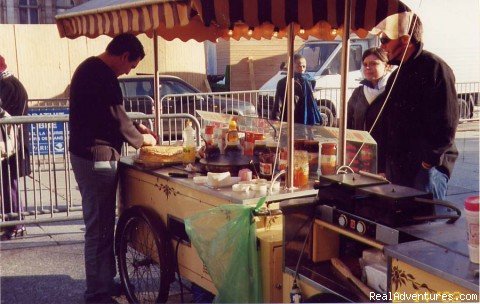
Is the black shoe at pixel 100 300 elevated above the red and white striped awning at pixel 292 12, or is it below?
below

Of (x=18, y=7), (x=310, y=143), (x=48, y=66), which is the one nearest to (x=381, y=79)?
(x=310, y=143)

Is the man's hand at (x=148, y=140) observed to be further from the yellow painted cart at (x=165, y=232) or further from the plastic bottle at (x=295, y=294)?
the plastic bottle at (x=295, y=294)

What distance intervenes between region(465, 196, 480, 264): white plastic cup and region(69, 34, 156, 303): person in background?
9.37ft

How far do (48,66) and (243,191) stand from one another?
13.0m

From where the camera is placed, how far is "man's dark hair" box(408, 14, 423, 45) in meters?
3.84

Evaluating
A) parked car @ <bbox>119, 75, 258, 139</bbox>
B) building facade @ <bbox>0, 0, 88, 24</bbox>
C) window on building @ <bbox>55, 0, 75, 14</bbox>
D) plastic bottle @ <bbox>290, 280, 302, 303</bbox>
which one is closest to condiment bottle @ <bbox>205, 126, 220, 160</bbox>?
plastic bottle @ <bbox>290, 280, 302, 303</bbox>

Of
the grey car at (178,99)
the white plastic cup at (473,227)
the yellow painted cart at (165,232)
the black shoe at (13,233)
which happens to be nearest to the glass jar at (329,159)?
the yellow painted cart at (165,232)

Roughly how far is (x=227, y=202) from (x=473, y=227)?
1688mm

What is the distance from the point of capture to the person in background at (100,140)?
4.51m

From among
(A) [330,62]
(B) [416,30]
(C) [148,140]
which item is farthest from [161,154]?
(A) [330,62]

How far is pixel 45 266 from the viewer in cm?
571

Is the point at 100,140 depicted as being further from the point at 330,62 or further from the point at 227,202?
the point at 330,62

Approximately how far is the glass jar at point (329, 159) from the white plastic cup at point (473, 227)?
1.74m

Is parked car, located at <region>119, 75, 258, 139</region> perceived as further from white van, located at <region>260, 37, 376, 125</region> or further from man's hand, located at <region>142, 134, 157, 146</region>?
man's hand, located at <region>142, 134, 157, 146</region>
